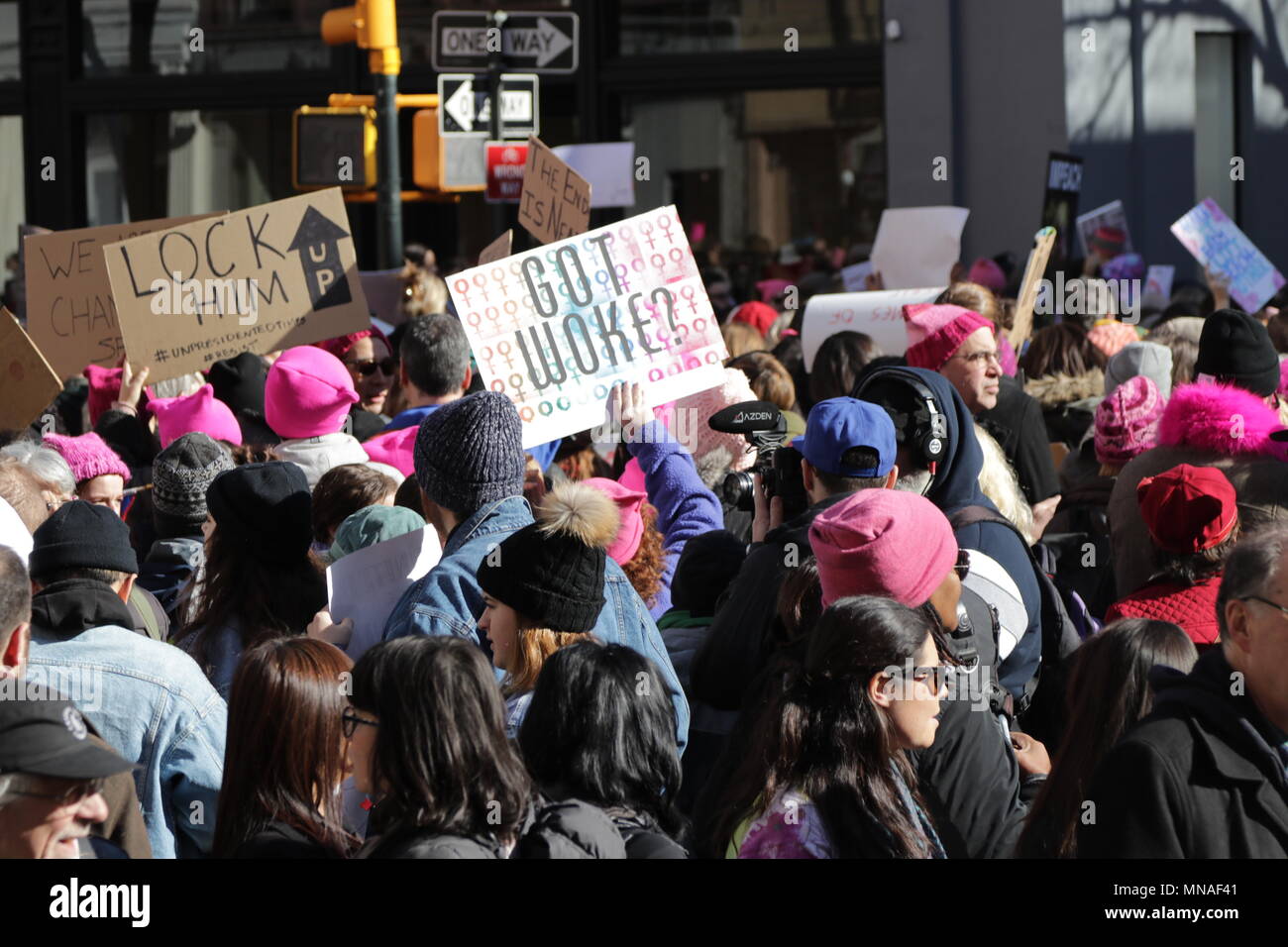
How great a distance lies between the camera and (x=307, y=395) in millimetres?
5453

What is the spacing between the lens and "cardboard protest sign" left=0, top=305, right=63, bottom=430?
6.09 m

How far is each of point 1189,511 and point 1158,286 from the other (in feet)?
29.6

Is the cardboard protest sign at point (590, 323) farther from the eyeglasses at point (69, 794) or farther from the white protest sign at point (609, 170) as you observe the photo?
the white protest sign at point (609, 170)

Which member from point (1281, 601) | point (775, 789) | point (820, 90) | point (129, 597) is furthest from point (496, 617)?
point (820, 90)

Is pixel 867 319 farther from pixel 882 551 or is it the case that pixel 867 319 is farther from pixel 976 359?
pixel 882 551

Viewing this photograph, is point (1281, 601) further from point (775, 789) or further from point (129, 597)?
point (129, 597)

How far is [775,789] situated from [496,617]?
2.47 feet

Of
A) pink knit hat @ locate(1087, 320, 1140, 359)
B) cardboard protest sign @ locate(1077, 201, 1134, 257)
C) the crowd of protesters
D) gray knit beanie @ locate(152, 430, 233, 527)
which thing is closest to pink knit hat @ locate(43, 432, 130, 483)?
the crowd of protesters

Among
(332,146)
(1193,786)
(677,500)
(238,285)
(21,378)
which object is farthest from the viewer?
(332,146)

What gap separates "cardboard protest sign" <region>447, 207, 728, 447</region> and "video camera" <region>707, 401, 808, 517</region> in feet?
2.07

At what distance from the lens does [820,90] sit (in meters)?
16.2

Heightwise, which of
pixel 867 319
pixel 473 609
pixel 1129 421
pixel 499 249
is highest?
pixel 499 249

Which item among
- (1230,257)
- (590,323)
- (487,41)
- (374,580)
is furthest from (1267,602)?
(487,41)

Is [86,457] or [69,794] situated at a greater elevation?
[86,457]
